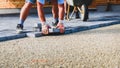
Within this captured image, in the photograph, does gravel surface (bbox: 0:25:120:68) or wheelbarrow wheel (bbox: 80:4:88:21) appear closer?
gravel surface (bbox: 0:25:120:68)

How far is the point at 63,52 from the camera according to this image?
466 centimetres

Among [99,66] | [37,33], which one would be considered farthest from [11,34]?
[99,66]

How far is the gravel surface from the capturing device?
12.9 ft

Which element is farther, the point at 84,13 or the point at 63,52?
the point at 84,13

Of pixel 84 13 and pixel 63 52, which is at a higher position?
pixel 63 52

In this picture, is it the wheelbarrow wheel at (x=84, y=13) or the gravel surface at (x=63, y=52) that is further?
the wheelbarrow wheel at (x=84, y=13)

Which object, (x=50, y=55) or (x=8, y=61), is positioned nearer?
(x=8, y=61)

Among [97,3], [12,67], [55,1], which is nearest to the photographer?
[12,67]

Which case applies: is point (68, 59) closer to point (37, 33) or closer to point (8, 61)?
point (8, 61)

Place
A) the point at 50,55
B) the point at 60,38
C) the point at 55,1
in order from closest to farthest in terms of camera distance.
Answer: the point at 50,55 < the point at 60,38 < the point at 55,1

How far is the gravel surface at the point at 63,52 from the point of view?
3939 millimetres

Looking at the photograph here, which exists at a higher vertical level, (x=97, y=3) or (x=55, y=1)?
(x=55, y=1)

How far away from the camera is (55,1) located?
6738mm

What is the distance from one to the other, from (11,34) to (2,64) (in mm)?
2199
